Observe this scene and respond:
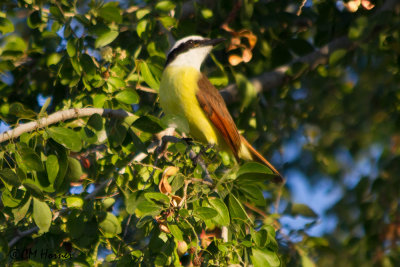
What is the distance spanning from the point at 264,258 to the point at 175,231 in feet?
1.56

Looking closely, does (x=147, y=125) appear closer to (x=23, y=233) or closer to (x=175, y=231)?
(x=175, y=231)

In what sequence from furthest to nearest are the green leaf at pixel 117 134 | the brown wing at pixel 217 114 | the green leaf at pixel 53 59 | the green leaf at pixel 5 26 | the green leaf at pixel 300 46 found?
the green leaf at pixel 300 46 → the green leaf at pixel 53 59 → the brown wing at pixel 217 114 → the green leaf at pixel 5 26 → the green leaf at pixel 117 134

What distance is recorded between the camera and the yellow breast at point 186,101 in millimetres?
3840

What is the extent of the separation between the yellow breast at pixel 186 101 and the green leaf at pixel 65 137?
1.22m

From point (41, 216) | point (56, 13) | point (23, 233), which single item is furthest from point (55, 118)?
point (56, 13)

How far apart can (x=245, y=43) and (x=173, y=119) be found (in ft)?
7.30

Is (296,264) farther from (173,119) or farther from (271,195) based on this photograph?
(173,119)

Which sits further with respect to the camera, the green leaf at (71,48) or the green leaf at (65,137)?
the green leaf at (71,48)

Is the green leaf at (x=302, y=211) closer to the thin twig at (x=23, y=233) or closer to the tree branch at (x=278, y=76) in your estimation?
the tree branch at (x=278, y=76)

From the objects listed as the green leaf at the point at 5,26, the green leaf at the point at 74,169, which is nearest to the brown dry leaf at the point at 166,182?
the green leaf at the point at 74,169

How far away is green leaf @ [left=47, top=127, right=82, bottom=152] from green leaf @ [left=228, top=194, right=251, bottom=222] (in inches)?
Result: 34.4

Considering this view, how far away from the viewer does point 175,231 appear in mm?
2430

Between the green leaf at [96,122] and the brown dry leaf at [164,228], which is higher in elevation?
the green leaf at [96,122]

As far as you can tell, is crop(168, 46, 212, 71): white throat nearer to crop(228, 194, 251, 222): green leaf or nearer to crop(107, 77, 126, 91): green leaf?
crop(107, 77, 126, 91): green leaf
